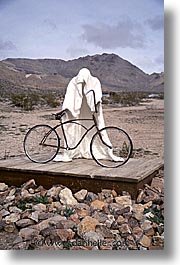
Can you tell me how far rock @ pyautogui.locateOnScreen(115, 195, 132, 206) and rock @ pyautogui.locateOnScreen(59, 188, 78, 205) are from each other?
0.48 ft

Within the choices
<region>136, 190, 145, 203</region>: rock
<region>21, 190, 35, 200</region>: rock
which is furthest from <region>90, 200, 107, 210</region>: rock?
<region>21, 190, 35, 200</region>: rock

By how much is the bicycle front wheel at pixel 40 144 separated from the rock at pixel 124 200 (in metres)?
0.29

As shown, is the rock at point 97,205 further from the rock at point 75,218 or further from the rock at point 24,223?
the rock at point 24,223

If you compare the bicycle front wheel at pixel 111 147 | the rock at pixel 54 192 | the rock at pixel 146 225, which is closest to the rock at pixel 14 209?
the rock at pixel 54 192

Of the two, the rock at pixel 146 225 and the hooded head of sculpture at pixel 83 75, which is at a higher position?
the hooded head of sculpture at pixel 83 75

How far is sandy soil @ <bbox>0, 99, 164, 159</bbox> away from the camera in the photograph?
1541 millimetres

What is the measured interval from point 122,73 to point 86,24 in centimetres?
22

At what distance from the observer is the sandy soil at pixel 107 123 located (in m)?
1.54

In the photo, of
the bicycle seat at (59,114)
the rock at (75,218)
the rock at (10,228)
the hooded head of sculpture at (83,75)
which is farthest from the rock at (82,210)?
the hooded head of sculpture at (83,75)

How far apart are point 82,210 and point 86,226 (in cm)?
6

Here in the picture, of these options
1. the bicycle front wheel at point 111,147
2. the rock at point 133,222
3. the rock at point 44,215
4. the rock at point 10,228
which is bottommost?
the rock at point 10,228

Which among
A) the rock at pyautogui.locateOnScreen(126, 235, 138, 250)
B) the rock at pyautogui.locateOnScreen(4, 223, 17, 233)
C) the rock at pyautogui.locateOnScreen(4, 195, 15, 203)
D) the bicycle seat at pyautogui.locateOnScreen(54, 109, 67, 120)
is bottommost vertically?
the rock at pyautogui.locateOnScreen(126, 235, 138, 250)

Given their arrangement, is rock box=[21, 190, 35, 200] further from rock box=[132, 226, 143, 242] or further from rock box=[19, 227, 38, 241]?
rock box=[132, 226, 143, 242]

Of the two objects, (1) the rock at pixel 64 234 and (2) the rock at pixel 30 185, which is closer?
(1) the rock at pixel 64 234
